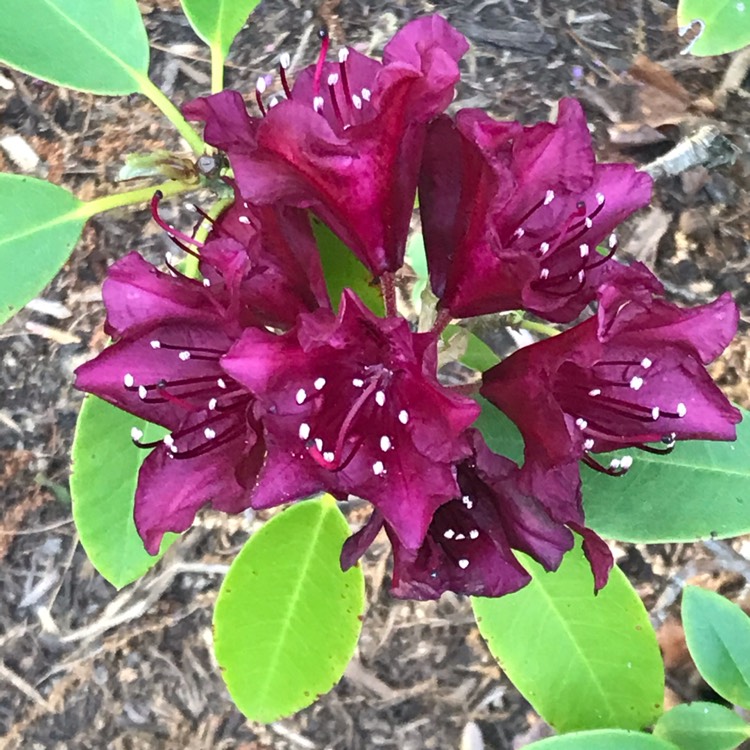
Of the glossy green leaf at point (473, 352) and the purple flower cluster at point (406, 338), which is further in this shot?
the glossy green leaf at point (473, 352)

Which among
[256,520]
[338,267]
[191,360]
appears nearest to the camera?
[191,360]

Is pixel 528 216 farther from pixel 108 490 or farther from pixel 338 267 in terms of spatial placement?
pixel 108 490

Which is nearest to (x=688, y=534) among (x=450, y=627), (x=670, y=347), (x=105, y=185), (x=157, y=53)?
(x=670, y=347)

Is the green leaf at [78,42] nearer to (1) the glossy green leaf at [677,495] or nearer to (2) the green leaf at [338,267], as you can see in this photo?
(2) the green leaf at [338,267]

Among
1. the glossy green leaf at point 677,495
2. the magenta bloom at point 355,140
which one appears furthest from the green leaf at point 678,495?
the magenta bloom at point 355,140

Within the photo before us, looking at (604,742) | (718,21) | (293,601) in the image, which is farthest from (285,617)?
(718,21)

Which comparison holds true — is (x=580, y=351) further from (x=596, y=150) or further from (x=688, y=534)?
(x=596, y=150)
